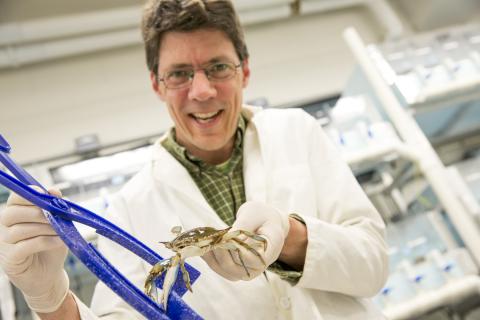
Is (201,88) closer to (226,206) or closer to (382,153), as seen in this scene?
(226,206)

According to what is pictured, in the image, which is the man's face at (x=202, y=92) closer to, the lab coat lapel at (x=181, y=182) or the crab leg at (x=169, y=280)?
the lab coat lapel at (x=181, y=182)

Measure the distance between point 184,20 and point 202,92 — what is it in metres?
0.19

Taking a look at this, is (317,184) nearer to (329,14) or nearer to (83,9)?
(83,9)

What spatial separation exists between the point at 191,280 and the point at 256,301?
0.92 ft

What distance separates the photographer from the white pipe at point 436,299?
149 cm

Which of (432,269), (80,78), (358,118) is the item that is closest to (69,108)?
(80,78)

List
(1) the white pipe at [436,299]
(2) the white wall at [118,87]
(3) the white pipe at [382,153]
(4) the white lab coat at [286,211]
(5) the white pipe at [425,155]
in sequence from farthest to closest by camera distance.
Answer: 1. (2) the white wall at [118,87]
2. (3) the white pipe at [382,153]
3. (5) the white pipe at [425,155]
4. (1) the white pipe at [436,299]
5. (4) the white lab coat at [286,211]

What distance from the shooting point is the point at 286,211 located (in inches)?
39.9

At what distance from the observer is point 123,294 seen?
0.54 m

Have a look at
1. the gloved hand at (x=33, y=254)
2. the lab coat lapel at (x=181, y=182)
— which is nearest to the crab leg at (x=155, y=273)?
the gloved hand at (x=33, y=254)

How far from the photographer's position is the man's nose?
1042 millimetres

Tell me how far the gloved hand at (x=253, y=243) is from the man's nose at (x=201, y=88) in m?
0.37

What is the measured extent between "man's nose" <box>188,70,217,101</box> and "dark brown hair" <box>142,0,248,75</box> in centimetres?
12

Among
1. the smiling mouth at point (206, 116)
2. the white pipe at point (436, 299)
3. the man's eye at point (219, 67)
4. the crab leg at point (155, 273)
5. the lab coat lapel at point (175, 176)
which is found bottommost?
the white pipe at point (436, 299)
